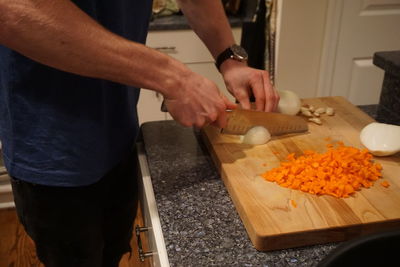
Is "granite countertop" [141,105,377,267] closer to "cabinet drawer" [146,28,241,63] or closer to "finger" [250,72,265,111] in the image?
"finger" [250,72,265,111]

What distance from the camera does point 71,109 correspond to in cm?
73

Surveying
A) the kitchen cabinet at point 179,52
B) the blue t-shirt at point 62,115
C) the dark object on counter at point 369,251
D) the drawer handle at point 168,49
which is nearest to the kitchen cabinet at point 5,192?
A: the kitchen cabinet at point 179,52

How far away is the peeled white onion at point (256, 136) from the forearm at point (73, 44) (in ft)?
0.96

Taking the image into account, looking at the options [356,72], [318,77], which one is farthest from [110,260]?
[356,72]

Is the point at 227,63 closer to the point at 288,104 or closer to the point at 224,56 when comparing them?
the point at 224,56

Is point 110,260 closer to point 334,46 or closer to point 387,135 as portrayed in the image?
point 387,135

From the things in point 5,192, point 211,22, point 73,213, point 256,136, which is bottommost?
point 5,192

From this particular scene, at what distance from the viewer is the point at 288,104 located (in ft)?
3.30

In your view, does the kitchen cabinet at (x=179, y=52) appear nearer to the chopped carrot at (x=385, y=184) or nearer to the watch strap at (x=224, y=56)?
the watch strap at (x=224, y=56)

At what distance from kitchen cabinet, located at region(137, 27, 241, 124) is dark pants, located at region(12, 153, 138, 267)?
1.14 meters

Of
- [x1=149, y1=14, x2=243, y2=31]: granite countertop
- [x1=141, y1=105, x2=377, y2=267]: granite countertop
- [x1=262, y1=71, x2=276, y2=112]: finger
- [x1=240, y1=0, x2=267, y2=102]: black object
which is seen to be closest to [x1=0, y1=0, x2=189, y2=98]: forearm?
[x1=141, y1=105, x2=377, y2=267]: granite countertop

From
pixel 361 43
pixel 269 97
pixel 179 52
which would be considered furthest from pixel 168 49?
pixel 269 97

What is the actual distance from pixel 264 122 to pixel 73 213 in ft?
1.45

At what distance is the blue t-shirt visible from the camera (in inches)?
27.5
